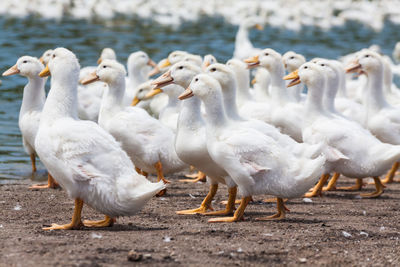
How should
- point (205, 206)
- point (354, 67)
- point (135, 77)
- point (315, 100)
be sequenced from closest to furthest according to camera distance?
point (205, 206), point (315, 100), point (354, 67), point (135, 77)

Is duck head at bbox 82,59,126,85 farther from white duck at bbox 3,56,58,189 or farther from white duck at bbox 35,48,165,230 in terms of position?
white duck at bbox 35,48,165,230

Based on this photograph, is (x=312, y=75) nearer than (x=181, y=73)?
No

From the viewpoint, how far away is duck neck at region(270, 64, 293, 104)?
1109 centimetres

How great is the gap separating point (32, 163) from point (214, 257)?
5.84 meters

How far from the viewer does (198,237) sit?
653 centimetres

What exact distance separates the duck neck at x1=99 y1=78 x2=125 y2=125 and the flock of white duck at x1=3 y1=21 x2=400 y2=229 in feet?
0.04

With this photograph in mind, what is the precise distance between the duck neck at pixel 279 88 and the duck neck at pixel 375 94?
3.97ft

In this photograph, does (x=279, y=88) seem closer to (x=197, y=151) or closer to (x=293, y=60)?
(x=293, y=60)

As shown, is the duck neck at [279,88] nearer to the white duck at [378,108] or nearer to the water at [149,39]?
the white duck at [378,108]

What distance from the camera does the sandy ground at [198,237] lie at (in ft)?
18.9

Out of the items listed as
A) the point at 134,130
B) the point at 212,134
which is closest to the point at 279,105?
the point at 134,130

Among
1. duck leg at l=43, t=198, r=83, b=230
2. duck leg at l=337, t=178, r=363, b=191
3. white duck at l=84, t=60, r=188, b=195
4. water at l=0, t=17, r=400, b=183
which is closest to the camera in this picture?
duck leg at l=43, t=198, r=83, b=230

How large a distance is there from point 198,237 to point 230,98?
2.44 meters

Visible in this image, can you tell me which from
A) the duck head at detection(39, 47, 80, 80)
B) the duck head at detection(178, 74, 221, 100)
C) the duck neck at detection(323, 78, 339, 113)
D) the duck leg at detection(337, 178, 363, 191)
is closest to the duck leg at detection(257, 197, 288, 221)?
the duck head at detection(178, 74, 221, 100)
